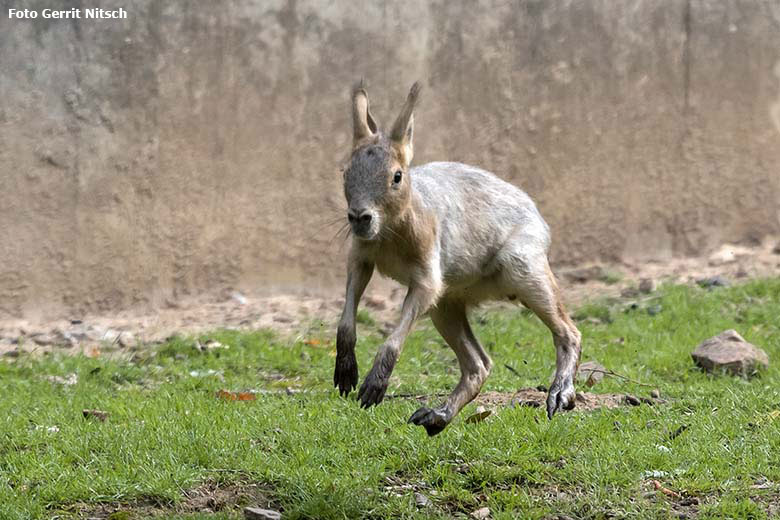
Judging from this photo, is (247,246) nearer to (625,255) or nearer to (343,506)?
(625,255)

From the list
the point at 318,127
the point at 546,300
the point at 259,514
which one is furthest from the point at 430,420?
the point at 318,127

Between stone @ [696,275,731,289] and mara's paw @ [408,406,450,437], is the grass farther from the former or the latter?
stone @ [696,275,731,289]

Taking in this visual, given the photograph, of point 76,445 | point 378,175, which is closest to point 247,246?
point 76,445

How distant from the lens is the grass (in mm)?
5570

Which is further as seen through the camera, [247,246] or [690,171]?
[690,171]

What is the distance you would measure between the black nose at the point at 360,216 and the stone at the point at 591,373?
8.92ft

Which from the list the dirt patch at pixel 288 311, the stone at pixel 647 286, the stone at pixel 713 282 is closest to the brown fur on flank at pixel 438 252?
the dirt patch at pixel 288 311

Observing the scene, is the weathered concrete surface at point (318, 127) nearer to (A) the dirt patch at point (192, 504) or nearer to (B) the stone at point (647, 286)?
(B) the stone at point (647, 286)

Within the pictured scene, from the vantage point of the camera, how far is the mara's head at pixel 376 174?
544 centimetres

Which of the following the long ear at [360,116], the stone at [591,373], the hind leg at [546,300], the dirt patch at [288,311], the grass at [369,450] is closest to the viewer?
the grass at [369,450]

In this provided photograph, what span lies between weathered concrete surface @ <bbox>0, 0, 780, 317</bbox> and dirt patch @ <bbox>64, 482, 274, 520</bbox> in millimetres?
4229

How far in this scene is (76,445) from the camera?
6.22 meters

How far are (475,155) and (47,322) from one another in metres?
3.83

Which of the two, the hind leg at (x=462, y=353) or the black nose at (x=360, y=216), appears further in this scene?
the hind leg at (x=462, y=353)
